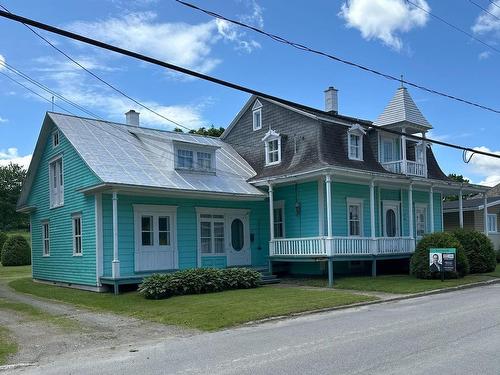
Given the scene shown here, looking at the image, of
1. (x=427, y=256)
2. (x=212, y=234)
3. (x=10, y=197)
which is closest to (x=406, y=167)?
(x=427, y=256)

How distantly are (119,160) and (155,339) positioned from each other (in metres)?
11.1

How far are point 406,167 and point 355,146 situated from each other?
2393 mm

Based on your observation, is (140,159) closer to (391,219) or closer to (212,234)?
(212,234)

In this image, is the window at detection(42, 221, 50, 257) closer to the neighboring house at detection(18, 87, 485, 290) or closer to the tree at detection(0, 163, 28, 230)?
the neighboring house at detection(18, 87, 485, 290)

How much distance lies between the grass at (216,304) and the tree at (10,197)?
61922 mm

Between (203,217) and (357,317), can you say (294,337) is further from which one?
(203,217)

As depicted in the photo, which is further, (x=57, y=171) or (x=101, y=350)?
(x=57, y=171)

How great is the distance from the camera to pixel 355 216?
77.7 ft

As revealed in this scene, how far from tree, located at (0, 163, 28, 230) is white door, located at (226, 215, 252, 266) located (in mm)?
58711

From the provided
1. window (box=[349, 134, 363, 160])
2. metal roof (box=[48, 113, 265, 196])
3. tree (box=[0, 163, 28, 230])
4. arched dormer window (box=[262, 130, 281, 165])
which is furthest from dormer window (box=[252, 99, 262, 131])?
tree (box=[0, 163, 28, 230])

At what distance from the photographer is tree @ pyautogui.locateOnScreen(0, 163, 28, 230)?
249 feet

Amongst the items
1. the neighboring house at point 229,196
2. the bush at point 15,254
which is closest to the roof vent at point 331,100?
the neighboring house at point 229,196

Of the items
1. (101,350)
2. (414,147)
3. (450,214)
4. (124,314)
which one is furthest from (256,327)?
(450,214)

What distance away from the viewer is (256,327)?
38.8ft
